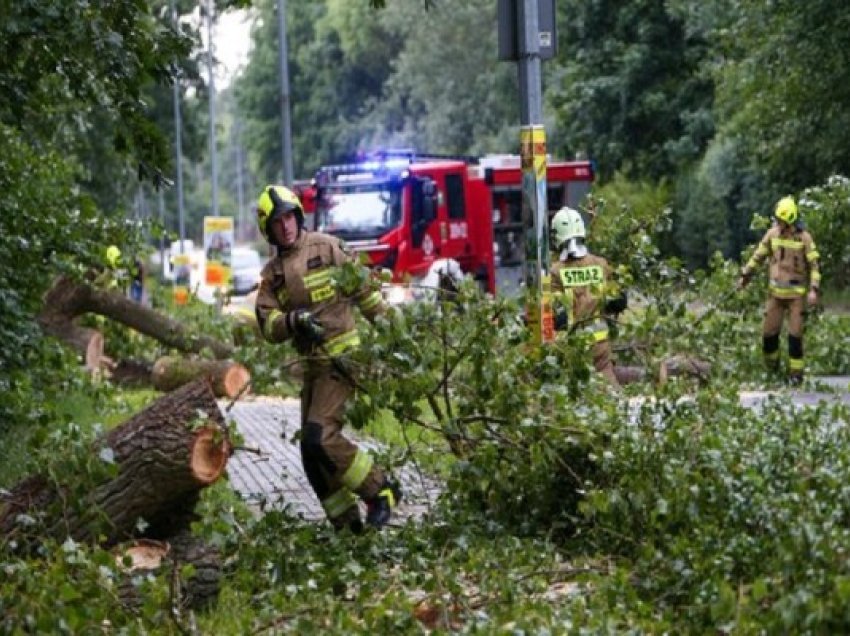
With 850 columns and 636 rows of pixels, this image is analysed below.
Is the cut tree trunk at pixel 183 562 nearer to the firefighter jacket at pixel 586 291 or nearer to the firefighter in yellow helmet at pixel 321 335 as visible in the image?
the firefighter in yellow helmet at pixel 321 335

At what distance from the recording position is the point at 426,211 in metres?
30.8

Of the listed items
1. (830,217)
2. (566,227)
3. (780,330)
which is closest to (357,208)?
(830,217)

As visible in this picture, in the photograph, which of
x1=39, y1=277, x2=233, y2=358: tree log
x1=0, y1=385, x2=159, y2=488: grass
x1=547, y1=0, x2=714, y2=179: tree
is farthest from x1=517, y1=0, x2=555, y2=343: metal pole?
x1=547, y1=0, x2=714, y2=179: tree

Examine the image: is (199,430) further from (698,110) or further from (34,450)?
(698,110)

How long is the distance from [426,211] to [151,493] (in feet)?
74.2

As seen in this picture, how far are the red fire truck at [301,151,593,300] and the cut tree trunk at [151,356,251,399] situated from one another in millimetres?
8788

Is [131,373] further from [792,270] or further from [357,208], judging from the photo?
[357,208]

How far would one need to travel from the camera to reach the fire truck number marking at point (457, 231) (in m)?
32.3

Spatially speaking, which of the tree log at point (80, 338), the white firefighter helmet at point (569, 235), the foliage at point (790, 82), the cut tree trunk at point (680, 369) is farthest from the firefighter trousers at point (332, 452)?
the foliage at point (790, 82)

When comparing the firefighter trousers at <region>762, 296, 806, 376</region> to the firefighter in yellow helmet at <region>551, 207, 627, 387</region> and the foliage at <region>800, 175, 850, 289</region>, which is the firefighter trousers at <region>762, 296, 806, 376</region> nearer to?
the foliage at <region>800, 175, 850, 289</region>

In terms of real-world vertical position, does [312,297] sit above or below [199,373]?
above

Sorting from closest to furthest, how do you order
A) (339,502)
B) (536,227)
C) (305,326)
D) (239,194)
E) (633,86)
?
1. (305,326)
2. (339,502)
3. (536,227)
4. (633,86)
5. (239,194)

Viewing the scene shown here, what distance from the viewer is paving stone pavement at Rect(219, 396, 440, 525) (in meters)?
10.2

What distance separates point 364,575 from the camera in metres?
7.78
